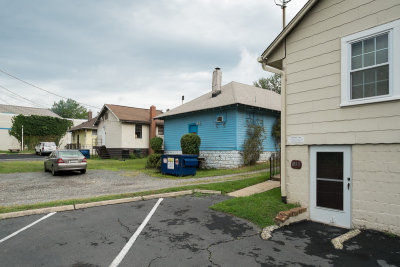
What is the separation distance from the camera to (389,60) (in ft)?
17.1

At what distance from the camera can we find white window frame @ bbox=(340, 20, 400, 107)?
5078 millimetres

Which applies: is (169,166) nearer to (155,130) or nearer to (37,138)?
(155,130)

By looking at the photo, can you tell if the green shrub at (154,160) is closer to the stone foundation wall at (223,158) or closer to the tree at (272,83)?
the stone foundation wall at (223,158)

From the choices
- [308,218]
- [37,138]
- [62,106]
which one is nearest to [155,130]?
[37,138]

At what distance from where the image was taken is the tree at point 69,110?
3396 inches

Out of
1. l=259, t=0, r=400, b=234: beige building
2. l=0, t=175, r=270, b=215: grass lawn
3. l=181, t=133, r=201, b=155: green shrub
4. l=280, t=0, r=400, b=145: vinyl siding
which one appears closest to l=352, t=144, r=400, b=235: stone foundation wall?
l=259, t=0, r=400, b=234: beige building

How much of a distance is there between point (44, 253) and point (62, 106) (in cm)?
9825

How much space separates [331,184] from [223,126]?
11331 mm

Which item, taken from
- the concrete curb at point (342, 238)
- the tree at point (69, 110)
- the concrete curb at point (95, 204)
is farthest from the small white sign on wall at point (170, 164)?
the tree at point (69, 110)

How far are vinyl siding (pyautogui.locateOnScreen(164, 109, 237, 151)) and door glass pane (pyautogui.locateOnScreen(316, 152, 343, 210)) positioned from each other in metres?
10.0

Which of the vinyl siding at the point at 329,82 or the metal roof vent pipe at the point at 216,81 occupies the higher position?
the metal roof vent pipe at the point at 216,81

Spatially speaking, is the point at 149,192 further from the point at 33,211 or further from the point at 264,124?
the point at 264,124

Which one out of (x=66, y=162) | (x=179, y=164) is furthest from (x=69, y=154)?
(x=179, y=164)

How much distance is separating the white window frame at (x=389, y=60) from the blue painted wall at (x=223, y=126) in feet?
34.2
